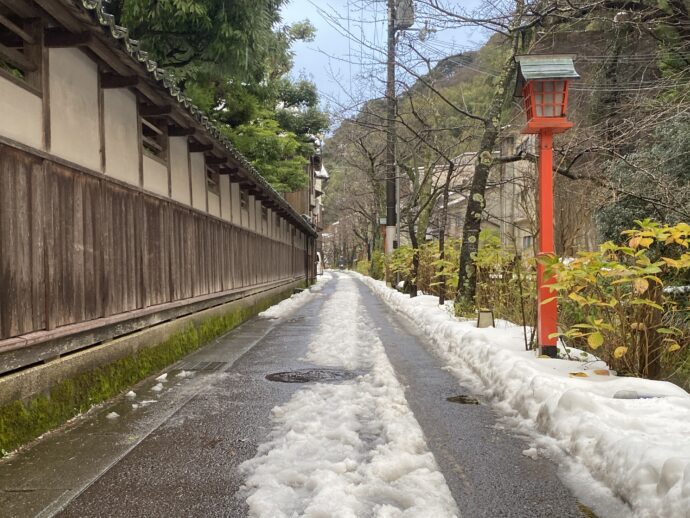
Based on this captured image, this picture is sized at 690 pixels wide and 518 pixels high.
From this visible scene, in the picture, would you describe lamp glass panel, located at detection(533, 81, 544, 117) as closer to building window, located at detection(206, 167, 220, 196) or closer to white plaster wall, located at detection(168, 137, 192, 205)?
white plaster wall, located at detection(168, 137, 192, 205)

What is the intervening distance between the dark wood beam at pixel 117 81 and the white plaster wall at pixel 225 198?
612 cm

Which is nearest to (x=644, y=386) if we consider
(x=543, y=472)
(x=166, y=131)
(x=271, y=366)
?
(x=543, y=472)

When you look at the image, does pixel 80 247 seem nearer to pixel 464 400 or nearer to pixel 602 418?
pixel 464 400

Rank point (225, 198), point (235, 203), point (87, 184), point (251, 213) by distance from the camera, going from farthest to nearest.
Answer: point (251, 213)
point (235, 203)
point (225, 198)
point (87, 184)

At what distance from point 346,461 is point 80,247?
3.72m

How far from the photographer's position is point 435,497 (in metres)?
3.29

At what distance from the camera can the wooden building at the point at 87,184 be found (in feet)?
14.8

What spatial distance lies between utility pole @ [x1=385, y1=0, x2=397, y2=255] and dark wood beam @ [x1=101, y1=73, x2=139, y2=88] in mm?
8825

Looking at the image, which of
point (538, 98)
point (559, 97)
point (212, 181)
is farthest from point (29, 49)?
point (212, 181)

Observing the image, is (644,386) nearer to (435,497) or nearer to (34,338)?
(435,497)

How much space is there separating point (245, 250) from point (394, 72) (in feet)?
23.0

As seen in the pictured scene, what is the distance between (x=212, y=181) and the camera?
11.6 meters

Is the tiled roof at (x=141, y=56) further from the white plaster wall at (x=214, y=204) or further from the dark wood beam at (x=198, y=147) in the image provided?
the white plaster wall at (x=214, y=204)

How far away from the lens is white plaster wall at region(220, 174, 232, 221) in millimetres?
12461
